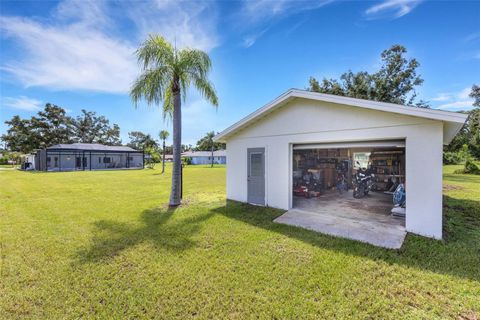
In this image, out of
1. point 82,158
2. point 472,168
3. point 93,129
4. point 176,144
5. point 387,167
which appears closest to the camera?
point 176,144

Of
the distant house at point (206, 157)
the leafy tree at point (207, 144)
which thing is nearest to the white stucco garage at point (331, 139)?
the distant house at point (206, 157)

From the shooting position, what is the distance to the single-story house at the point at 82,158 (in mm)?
26817

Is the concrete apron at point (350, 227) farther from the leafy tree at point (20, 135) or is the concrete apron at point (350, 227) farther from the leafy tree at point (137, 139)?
the leafy tree at point (137, 139)

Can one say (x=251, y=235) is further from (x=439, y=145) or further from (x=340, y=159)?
(x=340, y=159)

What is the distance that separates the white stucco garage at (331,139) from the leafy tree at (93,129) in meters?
52.3

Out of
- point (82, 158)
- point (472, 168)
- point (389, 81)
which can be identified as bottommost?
point (472, 168)

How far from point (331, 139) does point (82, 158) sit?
112ft

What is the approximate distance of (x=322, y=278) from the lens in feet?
11.0

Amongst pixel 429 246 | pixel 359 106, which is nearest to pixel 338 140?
pixel 359 106

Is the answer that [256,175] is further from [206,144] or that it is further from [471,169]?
[206,144]

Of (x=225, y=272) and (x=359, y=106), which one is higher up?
(x=359, y=106)

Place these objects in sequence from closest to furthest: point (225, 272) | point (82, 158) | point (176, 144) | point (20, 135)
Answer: point (225, 272), point (176, 144), point (82, 158), point (20, 135)

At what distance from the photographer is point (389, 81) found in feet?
56.5

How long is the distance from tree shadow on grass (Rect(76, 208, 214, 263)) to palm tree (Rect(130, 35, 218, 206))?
196 cm
